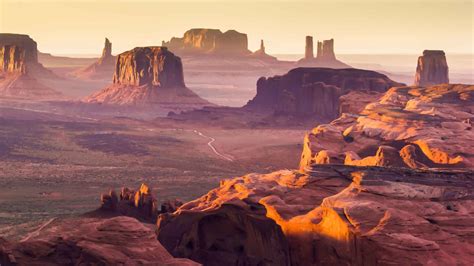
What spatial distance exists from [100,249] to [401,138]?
52199mm

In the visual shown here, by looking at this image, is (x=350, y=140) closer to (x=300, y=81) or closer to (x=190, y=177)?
(x=190, y=177)

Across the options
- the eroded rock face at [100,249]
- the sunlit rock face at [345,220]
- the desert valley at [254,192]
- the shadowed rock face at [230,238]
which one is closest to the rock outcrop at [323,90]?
the desert valley at [254,192]

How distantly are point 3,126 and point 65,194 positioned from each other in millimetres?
85670

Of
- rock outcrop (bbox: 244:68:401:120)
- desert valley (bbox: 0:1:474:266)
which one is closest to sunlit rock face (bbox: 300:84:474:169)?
desert valley (bbox: 0:1:474:266)

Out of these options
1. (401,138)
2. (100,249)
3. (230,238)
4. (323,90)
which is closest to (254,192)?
(230,238)

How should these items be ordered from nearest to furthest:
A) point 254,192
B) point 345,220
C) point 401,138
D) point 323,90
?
point 345,220
point 254,192
point 401,138
point 323,90

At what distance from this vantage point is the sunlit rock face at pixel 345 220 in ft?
119

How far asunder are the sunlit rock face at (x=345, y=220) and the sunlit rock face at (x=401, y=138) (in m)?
23.1

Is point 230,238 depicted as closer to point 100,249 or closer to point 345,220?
point 345,220

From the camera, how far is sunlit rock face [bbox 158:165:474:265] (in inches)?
1431

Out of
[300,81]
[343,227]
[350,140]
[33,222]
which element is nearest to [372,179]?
[343,227]

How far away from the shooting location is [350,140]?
85938 millimetres

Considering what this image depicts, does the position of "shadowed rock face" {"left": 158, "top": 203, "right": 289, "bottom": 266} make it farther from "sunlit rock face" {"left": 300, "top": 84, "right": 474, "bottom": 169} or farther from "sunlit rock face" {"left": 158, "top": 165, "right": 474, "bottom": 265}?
"sunlit rock face" {"left": 300, "top": 84, "right": 474, "bottom": 169}

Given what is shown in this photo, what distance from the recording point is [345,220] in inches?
1489
